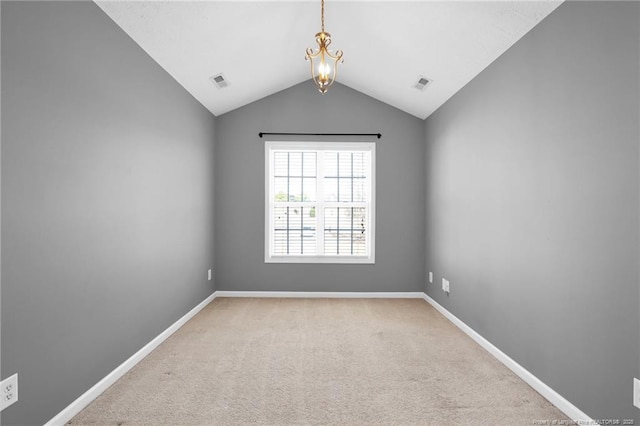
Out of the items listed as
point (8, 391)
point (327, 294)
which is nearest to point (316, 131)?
point (327, 294)

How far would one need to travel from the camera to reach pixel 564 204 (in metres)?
2.13

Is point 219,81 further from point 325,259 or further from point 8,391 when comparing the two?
point 8,391

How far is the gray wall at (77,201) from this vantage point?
1.69m

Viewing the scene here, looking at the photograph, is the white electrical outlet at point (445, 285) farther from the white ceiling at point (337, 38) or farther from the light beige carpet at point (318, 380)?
the white ceiling at point (337, 38)

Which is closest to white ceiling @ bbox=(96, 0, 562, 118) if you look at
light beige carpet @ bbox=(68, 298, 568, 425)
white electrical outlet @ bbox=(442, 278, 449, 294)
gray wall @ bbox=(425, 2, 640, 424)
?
gray wall @ bbox=(425, 2, 640, 424)

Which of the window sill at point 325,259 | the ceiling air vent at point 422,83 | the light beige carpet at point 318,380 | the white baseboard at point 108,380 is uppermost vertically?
the ceiling air vent at point 422,83

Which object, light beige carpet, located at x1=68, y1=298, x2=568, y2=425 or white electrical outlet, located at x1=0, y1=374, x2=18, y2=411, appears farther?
light beige carpet, located at x1=68, y1=298, x2=568, y2=425

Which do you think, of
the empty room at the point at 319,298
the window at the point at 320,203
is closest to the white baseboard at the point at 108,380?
the empty room at the point at 319,298

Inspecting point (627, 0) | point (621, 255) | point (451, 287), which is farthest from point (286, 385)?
point (627, 0)

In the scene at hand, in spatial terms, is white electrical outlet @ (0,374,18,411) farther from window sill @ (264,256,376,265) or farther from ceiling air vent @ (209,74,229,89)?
window sill @ (264,256,376,265)

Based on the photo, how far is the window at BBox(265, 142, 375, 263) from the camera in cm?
501

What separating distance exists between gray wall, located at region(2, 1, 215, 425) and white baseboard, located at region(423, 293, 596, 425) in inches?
114

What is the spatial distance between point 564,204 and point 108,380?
10.4ft

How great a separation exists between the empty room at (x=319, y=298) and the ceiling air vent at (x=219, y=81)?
0.08 feet
